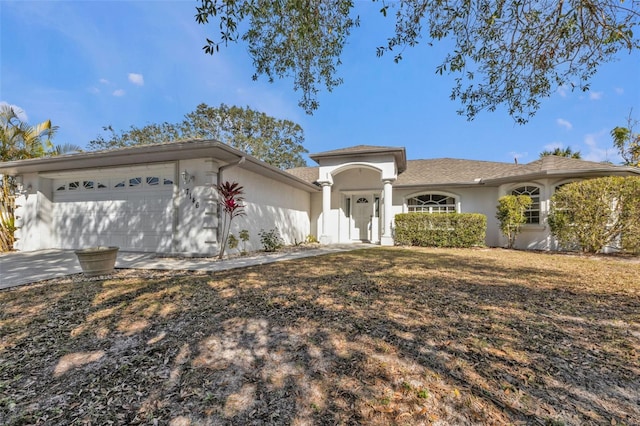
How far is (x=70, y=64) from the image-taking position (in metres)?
10.7

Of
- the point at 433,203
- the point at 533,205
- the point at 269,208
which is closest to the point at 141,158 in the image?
the point at 269,208

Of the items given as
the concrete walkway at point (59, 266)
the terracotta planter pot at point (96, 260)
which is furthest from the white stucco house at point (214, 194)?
the terracotta planter pot at point (96, 260)

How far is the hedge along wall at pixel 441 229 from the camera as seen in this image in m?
11.2

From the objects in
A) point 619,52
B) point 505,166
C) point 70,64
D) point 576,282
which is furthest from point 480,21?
point 70,64

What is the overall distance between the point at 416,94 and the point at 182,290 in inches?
256

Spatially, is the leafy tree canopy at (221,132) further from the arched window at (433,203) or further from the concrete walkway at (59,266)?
the concrete walkway at (59,266)

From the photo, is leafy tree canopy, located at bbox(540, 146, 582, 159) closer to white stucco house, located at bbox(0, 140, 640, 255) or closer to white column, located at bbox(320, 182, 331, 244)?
white stucco house, located at bbox(0, 140, 640, 255)

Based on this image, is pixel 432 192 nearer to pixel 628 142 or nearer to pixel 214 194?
pixel 214 194

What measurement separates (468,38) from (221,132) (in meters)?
23.4

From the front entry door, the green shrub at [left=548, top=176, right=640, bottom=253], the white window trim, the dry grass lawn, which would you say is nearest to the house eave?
the dry grass lawn

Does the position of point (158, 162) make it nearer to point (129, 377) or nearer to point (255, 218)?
point (255, 218)

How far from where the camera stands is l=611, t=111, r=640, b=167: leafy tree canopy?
15445mm

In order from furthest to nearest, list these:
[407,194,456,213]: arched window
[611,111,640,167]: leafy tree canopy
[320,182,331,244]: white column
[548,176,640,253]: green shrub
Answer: [611,111,640,167]: leafy tree canopy → [407,194,456,213]: arched window → [320,182,331,244]: white column → [548,176,640,253]: green shrub

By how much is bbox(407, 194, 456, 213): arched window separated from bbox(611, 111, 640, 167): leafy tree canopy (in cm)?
1150
